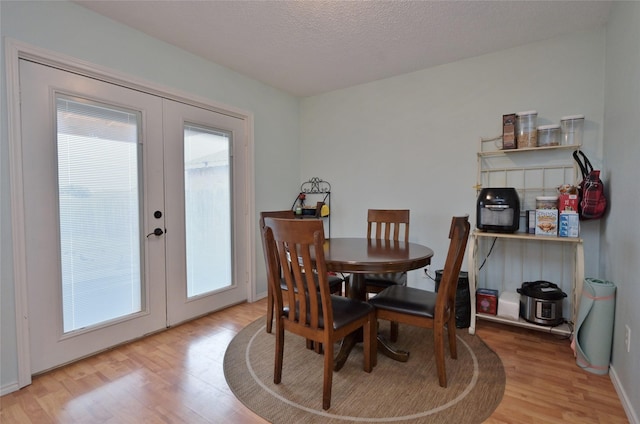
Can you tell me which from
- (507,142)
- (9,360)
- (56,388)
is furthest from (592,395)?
(9,360)

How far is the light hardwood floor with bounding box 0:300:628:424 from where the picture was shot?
65.4 inches

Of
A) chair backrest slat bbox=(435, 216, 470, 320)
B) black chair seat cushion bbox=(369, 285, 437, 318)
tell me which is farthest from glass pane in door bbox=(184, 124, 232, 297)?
chair backrest slat bbox=(435, 216, 470, 320)

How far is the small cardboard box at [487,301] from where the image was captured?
2707 millimetres

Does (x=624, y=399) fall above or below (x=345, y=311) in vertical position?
below

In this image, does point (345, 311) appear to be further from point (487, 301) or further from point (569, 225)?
point (569, 225)

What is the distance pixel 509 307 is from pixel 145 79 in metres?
3.51

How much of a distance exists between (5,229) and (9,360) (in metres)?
0.79

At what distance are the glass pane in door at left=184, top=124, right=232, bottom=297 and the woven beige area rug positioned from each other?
36.1 inches

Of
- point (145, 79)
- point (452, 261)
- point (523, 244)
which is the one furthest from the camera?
point (523, 244)

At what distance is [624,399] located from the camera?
1.72m

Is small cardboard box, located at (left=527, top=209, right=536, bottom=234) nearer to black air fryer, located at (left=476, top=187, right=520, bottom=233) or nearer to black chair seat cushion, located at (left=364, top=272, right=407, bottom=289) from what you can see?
black air fryer, located at (left=476, top=187, right=520, bottom=233)

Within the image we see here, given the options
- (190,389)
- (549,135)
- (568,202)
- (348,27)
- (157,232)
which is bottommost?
(190,389)

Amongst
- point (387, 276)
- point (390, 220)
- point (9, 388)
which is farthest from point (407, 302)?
point (9, 388)

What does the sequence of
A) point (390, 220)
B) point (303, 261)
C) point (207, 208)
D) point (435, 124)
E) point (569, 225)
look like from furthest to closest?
point (435, 124) < point (207, 208) < point (390, 220) < point (569, 225) < point (303, 261)
